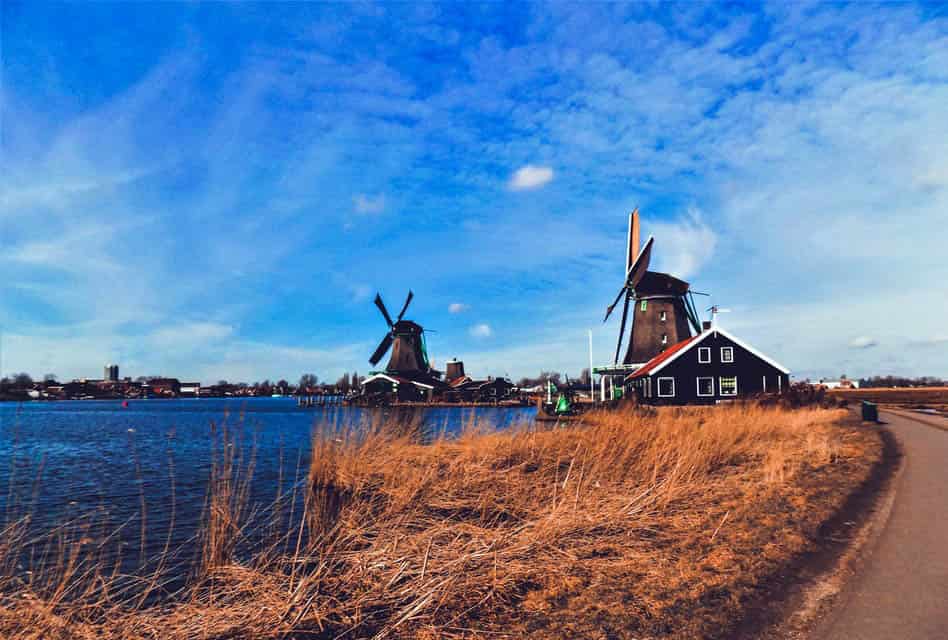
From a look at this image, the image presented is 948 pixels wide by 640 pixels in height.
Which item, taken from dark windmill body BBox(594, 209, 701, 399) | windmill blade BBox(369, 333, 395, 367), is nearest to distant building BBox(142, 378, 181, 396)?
windmill blade BBox(369, 333, 395, 367)

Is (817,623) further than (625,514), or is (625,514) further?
(625,514)

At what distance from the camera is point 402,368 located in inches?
2835

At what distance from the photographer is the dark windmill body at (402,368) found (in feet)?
231

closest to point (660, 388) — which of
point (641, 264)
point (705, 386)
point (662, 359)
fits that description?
point (662, 359)

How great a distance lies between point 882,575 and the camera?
559cm

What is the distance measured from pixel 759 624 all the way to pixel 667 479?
4.75m

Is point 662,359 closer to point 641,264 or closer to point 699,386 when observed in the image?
point 699,386

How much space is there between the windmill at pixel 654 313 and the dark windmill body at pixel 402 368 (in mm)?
31506

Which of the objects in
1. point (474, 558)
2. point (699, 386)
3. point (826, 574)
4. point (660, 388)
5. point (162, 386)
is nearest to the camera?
point (826, 574)

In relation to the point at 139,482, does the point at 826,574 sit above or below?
below

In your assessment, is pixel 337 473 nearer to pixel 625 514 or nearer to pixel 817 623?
pixel 625 514

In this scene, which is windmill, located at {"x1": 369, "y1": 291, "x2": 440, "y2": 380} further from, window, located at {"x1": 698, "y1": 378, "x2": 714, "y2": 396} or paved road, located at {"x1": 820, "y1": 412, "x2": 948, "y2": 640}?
paved road, located at {"x1": 820, "y1": 412, "x2": 948, "y2": 640}

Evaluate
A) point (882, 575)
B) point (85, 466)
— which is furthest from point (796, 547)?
point (85, 466)

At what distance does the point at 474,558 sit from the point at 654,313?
138 feet
